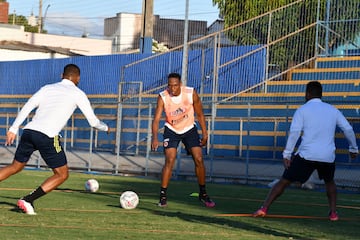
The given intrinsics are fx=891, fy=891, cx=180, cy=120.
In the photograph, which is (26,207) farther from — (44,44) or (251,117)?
(44,44)

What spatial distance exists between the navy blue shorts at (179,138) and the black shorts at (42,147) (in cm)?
240

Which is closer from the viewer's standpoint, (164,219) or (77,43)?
(164,219)

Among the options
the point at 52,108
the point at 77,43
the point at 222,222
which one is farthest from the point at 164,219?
the point at 77,43

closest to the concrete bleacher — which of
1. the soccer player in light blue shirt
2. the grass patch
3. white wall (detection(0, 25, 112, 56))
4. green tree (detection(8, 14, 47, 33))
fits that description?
the grass patch

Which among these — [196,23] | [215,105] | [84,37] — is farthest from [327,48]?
[84,37]

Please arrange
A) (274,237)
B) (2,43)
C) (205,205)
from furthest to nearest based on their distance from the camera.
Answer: (2,43) → (205,205) → (274,237)

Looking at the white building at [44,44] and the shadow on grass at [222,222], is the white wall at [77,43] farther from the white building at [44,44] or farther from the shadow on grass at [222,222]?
the shadow on grass at [222,222]

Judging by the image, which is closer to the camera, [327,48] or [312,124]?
[312,124]

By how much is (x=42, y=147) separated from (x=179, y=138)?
2862mm

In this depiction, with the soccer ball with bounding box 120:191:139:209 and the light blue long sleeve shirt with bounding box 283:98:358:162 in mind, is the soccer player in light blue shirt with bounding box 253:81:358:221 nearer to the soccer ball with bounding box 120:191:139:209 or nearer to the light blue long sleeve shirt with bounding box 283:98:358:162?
the light blue long sleeve shirt with bounding box 283:98:358:162

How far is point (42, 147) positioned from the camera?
11.5m

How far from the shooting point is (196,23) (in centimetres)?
5041

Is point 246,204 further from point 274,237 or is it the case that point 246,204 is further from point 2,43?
point 2,43

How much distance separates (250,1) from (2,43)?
18419 mm
